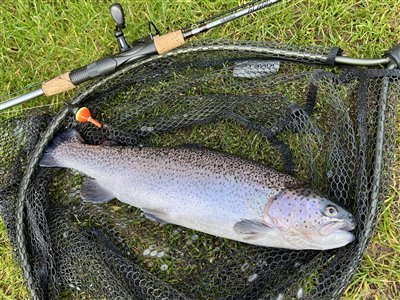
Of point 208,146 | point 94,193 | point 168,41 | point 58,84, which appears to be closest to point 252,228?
point 208,146

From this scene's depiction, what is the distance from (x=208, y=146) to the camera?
2.95 m

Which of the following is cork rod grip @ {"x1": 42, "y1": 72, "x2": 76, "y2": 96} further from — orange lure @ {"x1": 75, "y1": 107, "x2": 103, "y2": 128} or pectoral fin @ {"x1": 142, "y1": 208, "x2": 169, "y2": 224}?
pectoral fin @ {"x1": 142, "y1": 208, "x2": 169, "y2": 224}

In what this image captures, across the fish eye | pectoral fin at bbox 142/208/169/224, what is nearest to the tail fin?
pectoral fin at bbox 142/208/169/224

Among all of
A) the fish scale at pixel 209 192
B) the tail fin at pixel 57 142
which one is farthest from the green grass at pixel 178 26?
the fish scale at pixel 209 192

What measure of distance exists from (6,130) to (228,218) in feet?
5.17

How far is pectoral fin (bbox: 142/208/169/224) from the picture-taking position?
2.64 m

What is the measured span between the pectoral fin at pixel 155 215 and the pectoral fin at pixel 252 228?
448 millimetres

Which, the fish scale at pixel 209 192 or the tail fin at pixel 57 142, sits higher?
the tail fin at pixel 57 142

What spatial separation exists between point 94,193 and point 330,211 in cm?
139

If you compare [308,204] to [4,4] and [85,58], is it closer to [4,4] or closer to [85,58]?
[85,58]

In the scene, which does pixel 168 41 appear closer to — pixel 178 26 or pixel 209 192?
pixel 178 26

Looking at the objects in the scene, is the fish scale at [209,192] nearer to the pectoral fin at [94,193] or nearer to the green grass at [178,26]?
the pectoral fin at [94,193]

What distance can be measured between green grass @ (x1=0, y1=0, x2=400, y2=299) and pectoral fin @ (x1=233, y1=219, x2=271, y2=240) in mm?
744

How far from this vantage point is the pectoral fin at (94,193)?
2.82 meters
